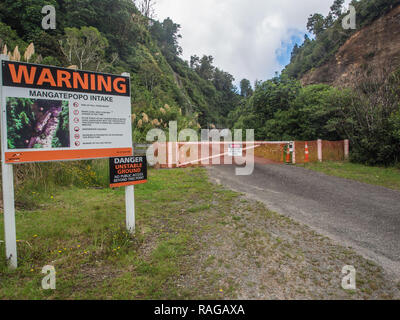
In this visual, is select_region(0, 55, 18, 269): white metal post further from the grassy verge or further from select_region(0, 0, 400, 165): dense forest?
select_region(0, 0, 400, 165): dense forest

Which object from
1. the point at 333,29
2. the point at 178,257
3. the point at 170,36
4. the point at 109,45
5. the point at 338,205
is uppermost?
the point at 170,36

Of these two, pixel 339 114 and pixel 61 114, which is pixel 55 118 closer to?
pixel 61 114

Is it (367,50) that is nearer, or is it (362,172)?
(362,172)

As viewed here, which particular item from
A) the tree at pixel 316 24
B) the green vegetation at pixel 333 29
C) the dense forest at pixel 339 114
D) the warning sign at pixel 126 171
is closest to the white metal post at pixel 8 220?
the warning sign at pixel 126 171

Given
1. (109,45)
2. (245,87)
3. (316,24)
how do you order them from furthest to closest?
(245,87), (316,24), (109,45)

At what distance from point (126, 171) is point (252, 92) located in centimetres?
2342

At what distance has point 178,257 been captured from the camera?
3.26 metres

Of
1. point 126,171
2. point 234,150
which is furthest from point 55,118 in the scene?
point 234,150

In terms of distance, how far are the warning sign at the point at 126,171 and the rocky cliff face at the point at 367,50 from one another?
31.1 meters

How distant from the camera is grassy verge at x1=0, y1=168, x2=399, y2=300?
2.56 m

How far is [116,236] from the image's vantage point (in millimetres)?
3678
